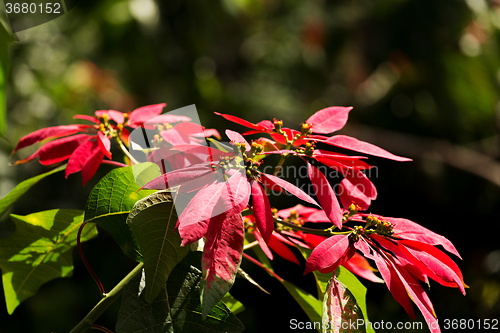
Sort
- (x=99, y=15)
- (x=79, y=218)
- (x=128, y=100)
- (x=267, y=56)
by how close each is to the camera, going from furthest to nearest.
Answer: (x=267, y=56) → (x=128, y=100) → (x=99, y=15) → (x=79, y=218)

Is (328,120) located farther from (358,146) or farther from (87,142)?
(87,142)

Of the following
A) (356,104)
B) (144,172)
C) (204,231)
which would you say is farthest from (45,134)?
(356,104)

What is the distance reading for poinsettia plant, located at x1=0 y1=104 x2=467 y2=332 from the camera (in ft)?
0.86

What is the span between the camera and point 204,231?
25 cm

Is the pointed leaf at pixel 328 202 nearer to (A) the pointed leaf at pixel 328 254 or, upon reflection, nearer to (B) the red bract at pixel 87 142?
(A) the pointed leaf at pixel 328 254

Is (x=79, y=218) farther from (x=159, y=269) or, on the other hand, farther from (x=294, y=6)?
(x=294, y=6)

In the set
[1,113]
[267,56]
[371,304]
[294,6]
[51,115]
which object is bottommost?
[371,304]

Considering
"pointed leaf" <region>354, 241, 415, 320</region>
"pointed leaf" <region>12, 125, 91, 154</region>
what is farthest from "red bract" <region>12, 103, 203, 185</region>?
"pointed leaf" <region>354, 241, 415, 320</region>

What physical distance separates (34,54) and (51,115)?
419mm

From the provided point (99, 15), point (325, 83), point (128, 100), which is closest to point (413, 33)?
point (325, 83)

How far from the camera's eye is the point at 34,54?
233 centimetres

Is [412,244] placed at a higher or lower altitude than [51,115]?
lower

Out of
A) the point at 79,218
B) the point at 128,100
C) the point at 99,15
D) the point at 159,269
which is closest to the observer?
the point at 159,269

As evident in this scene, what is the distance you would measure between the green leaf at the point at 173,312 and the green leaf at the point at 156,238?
0.03 meters
